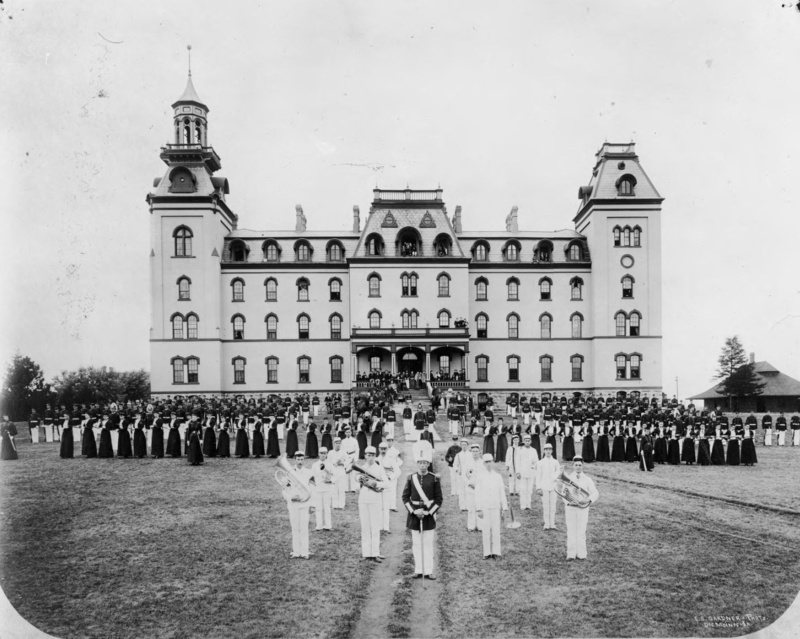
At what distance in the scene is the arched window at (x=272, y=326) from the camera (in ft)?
152

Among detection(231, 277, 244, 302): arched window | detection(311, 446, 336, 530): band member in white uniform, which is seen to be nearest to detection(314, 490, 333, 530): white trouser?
detection(311, 446, 336, 530): band member in white uniform

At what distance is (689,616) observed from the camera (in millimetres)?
9055

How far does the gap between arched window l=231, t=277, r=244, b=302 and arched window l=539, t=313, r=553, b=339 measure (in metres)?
22.4

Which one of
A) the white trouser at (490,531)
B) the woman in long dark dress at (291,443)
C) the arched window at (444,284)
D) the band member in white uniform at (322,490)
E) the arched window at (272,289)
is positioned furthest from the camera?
the arched window at (272,289)

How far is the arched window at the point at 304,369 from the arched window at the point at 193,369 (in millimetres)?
7138

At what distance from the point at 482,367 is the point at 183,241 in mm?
23619

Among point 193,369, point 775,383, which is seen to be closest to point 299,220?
point 193,369

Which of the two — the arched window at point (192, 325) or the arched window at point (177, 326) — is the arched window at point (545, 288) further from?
the arched window at point (177, 326)

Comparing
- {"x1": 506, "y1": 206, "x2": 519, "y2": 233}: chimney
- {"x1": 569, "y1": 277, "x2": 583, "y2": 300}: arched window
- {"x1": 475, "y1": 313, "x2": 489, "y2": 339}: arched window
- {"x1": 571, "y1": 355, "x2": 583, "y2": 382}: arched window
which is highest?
{"x1": 506, "y1": 206, "x2": 519, "y2": 233}: chimney

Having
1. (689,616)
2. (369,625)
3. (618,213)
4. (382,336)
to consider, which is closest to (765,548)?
(689,616)

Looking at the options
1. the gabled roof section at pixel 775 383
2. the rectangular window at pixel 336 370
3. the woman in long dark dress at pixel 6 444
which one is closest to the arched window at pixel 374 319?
the rectangular window at pixel 336 370

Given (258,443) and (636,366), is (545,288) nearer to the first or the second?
(636,366)

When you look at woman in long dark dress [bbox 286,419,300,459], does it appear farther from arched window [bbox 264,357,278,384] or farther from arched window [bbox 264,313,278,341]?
arched window [bbox 264,313,278,341]

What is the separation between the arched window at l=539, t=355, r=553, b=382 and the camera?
47.2 metres
